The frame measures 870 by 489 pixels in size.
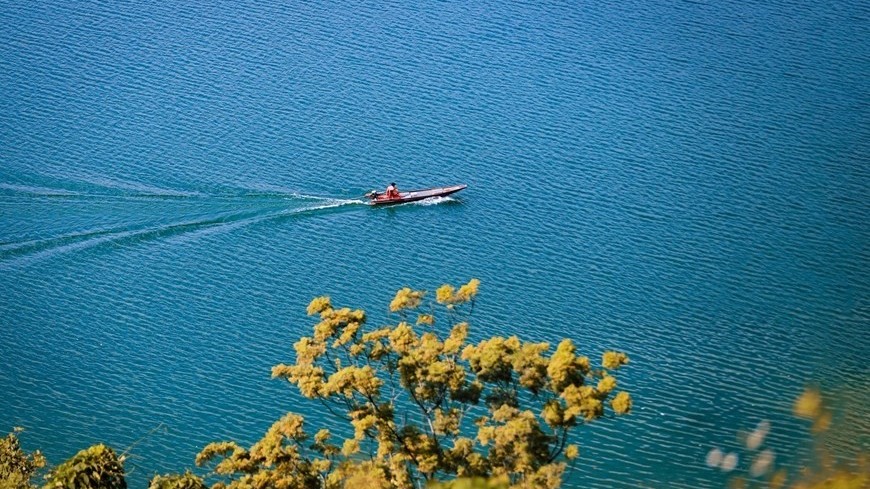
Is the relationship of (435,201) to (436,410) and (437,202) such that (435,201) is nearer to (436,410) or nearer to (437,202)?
(437,202)

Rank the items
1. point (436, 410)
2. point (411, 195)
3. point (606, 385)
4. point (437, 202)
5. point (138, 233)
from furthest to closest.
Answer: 1. point (437, 202)
2. point (411, 195)
3. point (138, 233)
4. point (436, 410)
5. point (606, 385)

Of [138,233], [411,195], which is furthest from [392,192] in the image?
[138,233]

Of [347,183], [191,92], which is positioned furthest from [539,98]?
[191,92]

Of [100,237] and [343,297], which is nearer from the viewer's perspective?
[343,297]

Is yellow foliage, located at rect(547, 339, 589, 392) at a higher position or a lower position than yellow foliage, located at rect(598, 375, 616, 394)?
higher

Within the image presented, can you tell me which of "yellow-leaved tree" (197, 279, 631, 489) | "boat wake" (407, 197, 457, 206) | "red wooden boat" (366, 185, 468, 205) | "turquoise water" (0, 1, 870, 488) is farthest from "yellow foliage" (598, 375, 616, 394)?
"boat wake" (407, 197, 457, 206)

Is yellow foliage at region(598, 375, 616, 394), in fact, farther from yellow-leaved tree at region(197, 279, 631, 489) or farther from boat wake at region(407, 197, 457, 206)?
boat wake at region(407, 197, 457, 206)

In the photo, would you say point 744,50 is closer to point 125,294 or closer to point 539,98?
point 539,98
